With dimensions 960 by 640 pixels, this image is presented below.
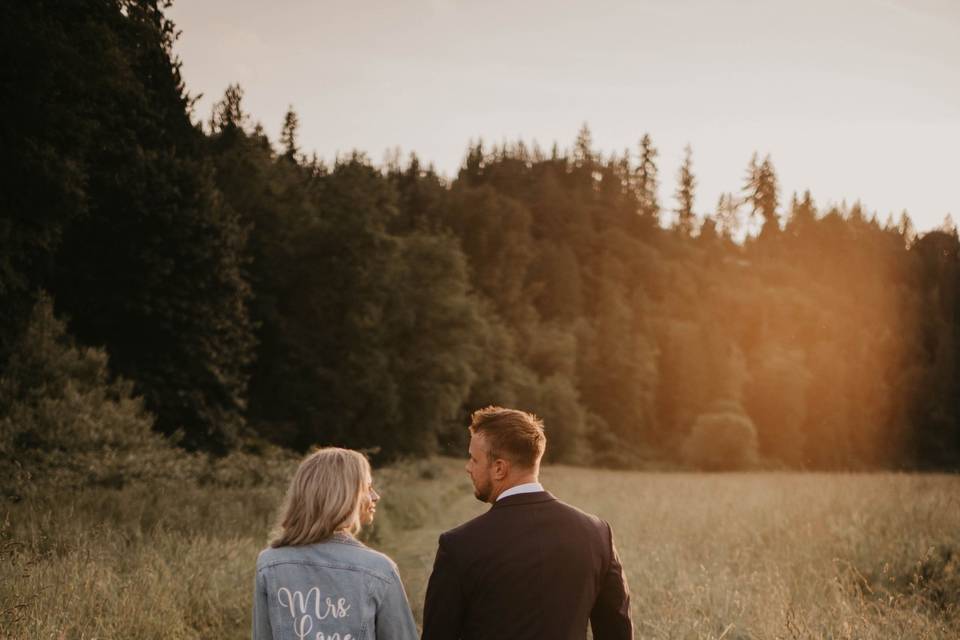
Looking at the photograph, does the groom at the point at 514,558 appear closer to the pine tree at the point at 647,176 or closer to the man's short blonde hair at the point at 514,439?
the man's short blonde hair at the point at 514,439

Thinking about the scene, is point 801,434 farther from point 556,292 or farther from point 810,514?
point 810,514

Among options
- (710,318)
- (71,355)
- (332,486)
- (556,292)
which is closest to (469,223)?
(556,292)

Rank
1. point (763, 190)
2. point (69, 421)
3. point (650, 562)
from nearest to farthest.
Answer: point (650, 562), point (69, 421), point (763, 190)

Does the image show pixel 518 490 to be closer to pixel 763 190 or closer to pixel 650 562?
pixel 650 562

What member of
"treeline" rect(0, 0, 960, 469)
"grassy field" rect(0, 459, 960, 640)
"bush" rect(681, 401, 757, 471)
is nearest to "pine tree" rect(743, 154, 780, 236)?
"treeline" rect(0, 0, 960, 469)

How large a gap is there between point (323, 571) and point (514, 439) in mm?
1097

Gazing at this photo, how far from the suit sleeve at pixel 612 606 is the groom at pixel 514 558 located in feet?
0.24

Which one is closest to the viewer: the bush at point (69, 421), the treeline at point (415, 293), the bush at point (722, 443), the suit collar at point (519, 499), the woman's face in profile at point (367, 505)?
the suit collar at point (519, 499)

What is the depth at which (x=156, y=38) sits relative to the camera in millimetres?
24109

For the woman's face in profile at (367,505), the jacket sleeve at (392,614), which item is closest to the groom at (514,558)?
the jacket sleeve at (392,614)

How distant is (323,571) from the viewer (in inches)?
142

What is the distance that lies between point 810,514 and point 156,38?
22.8 meters


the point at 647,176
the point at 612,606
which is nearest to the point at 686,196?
the point at 647,176

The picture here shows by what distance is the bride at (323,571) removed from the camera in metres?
3.59
